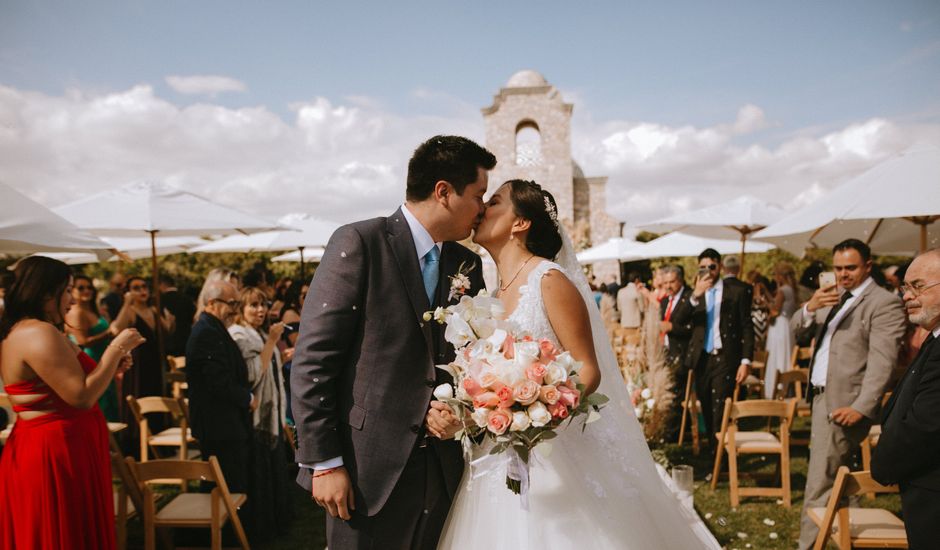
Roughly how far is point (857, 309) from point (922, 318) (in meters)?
1.42

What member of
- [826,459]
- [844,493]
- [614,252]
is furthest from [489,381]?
[614,252]

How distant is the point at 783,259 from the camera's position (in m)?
21.3

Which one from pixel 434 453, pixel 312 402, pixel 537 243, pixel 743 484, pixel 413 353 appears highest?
pixel 537 243

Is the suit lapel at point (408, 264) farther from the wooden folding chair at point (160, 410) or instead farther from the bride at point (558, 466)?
the wooden folding chair at point (160, 410)

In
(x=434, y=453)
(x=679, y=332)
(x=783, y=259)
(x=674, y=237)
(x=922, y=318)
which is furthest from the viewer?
(x=783, y=259)

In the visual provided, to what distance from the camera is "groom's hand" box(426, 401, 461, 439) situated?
7.20 ft

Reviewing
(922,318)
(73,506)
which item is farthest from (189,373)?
(922,318)

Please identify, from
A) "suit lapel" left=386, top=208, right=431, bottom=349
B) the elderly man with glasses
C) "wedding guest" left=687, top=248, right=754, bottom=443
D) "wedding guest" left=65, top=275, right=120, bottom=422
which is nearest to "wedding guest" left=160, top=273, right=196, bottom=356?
"wedding guest" left=65, top=275, right=120, bottom=422

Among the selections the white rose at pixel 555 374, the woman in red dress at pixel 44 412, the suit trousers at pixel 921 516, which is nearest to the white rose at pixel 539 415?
the white rose at pixel 555 374

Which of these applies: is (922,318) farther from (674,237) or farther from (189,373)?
(674,237)

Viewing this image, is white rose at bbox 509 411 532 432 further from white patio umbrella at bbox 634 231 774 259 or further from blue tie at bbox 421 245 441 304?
white patio umbrella at bbox 634 231 774 259

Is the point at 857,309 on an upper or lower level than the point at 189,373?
upper

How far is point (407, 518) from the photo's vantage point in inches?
91.0

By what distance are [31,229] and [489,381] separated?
417cm
